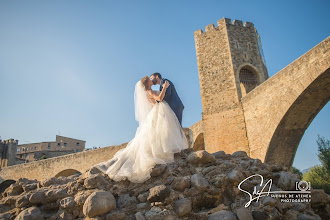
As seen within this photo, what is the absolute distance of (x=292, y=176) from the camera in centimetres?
294

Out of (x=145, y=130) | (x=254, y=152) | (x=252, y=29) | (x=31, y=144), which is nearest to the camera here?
(x=145, y=130)

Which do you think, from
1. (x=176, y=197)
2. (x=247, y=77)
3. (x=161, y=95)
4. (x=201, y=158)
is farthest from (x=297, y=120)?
(x=176, y=197)

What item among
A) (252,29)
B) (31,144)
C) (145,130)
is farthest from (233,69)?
(31,144)

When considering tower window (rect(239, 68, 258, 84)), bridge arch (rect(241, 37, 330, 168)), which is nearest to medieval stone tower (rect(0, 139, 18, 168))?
tower window (rect(239, 68, 258, 84))

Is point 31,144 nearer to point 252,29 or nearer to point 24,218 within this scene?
point 252,29

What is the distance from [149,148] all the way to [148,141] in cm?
11

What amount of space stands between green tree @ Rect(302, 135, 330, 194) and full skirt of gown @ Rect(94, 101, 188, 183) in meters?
12.4

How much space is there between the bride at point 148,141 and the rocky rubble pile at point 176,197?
4.8 inches

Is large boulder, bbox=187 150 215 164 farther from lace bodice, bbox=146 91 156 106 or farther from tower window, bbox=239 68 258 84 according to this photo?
tower window, bbox=239 68 258 84

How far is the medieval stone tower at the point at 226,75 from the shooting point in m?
10.7

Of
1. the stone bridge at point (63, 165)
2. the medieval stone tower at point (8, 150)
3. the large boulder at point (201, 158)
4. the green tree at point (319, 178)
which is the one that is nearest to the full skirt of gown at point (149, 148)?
the large boulder at point (201, 158)

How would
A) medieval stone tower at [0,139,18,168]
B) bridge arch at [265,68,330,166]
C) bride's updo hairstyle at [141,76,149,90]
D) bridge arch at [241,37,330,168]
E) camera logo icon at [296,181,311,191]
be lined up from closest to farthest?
camera logo icon at [296,181,311,191], bride's updo hairstyle at [141,76,149,90], bridge arch at [241,37,330,168], bridge arch at [265,68,330,166], medieval stone tower at [0,139,18,168]

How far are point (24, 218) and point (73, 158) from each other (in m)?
16.1

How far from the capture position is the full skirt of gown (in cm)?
291
